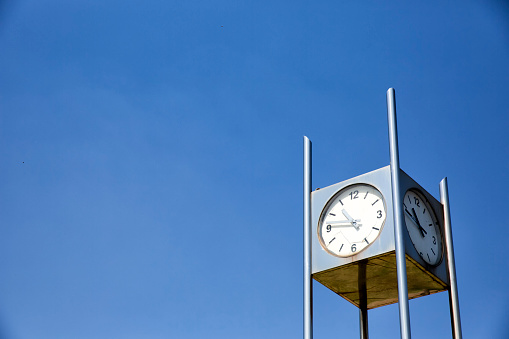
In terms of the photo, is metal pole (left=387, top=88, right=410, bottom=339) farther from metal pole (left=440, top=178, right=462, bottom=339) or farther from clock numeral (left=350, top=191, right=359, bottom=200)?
metal pole (left=440, top=178, right=462, bottom=339)

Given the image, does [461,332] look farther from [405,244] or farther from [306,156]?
[306,156]

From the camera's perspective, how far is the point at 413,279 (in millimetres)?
10930

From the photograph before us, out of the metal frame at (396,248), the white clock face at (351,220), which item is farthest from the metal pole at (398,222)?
the white clock face at (351,220)

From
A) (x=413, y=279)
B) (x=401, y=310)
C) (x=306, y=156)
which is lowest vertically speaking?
(x=401, y=310)

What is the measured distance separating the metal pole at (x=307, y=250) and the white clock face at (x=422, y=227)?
1.39m

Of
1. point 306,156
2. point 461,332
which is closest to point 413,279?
point 461,332

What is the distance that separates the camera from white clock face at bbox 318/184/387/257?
10.7m

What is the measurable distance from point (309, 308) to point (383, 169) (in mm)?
2131

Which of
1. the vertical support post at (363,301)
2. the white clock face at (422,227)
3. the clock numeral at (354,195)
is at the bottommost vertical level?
the vertical support post at (363,301)

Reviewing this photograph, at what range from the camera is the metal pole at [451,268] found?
1070 centimetres

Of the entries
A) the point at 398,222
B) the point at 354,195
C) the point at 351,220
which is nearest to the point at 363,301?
the point at 351,220

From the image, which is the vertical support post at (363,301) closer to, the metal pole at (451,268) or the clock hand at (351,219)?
the clock hand at (351,219)

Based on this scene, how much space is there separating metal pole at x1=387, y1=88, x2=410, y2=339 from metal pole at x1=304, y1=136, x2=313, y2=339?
1261mm

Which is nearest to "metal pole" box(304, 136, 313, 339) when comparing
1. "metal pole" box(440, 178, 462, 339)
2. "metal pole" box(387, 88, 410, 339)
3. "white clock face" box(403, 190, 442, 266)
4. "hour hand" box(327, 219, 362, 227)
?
"hour hand" box(327, 219, 362, 227)
